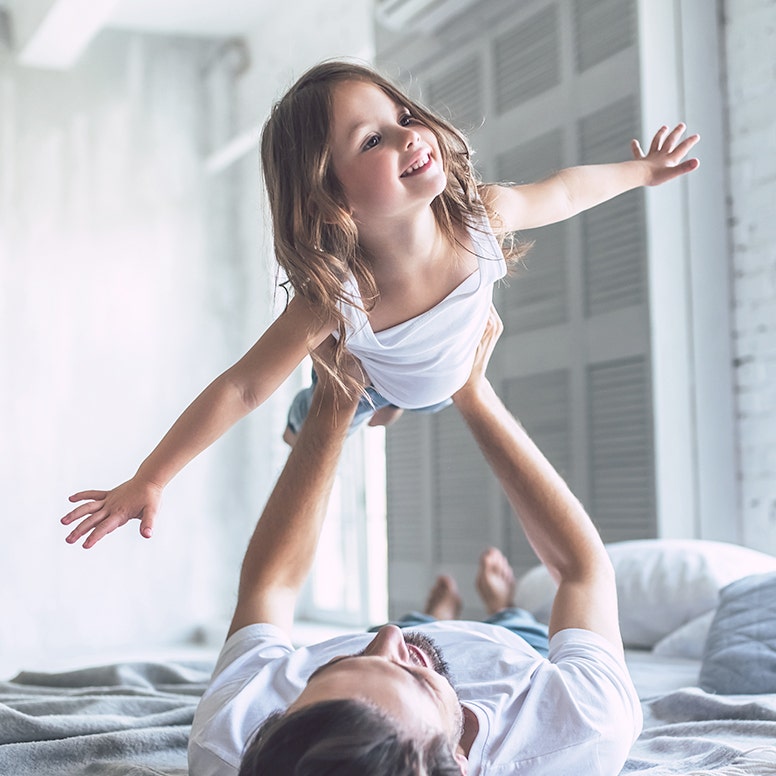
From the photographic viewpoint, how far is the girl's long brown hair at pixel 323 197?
1389mm

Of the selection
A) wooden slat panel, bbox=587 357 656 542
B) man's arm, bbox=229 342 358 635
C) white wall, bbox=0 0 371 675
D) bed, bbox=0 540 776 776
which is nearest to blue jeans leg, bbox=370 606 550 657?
bed, bbox=0 540 776 776

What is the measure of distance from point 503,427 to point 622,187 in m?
0.43

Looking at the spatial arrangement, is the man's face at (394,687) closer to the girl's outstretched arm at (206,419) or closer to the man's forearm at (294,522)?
the girl's outstretched arm at (206,419)

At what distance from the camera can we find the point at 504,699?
3.76ft

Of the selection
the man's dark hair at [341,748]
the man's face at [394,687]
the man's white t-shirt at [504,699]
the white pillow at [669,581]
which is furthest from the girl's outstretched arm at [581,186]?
the white pillow at [669,581]

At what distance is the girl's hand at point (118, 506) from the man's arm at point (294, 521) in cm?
27

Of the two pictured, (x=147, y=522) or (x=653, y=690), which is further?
(x=653, y=690)

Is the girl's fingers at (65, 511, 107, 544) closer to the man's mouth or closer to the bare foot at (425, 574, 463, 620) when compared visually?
the man's mouth

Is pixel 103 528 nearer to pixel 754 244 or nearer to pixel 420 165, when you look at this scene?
pixel 420 165

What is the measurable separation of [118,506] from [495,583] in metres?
1.53

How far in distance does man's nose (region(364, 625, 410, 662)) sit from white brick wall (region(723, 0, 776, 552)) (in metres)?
2.06

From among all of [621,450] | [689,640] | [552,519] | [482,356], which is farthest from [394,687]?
[621,450]

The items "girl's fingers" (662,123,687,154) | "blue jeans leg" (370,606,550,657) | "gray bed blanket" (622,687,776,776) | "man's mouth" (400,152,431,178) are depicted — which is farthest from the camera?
"blue jeans leg" (370,606,550,657)

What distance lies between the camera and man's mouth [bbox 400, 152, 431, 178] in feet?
4.36
